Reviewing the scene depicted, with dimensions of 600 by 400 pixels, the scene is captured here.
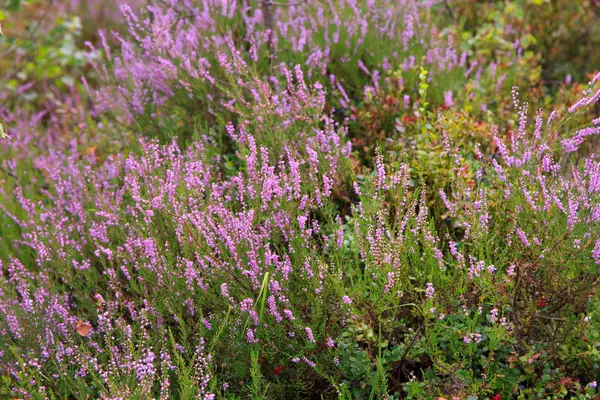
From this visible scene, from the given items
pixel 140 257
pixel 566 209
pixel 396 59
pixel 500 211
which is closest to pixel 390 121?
pixel 396 59

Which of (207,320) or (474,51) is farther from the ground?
(474,51)

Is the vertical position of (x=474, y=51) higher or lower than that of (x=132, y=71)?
higher

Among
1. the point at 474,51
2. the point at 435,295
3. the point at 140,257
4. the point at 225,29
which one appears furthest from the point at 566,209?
the point at 474,51

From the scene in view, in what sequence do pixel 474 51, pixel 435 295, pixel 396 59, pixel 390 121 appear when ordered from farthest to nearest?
pixel 474 51 < pixel 396 59 < pixel 390 121 < pixel 435 295

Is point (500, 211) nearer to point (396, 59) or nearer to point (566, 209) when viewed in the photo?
point (566, 209)

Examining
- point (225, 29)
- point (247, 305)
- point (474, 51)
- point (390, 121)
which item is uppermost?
point (474, 51)

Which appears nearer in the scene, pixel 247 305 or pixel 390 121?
pixel 247 305

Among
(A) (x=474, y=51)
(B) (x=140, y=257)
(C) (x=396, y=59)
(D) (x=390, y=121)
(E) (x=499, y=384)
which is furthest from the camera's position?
(A) (x=474, y=51)

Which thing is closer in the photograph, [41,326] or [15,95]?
[41,326]

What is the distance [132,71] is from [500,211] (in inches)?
95.3

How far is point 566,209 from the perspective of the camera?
2529 millimetres

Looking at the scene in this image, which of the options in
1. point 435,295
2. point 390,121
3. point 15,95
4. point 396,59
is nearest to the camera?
point 435,295

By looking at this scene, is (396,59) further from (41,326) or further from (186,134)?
(41,326)

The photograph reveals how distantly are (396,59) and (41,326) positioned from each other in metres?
2.61
